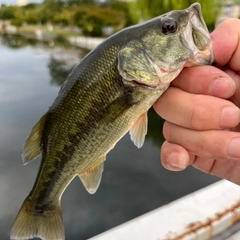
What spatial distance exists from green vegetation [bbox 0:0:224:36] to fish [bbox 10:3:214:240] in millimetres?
8973

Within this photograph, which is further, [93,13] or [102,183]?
[93,13]

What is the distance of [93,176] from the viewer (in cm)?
127

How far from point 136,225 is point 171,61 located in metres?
0.95

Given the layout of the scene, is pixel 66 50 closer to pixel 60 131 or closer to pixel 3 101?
pixel 3 101

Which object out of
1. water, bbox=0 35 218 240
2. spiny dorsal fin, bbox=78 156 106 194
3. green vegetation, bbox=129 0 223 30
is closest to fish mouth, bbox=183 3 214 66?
spiny dorsal fin, bbox=78 156 106 194

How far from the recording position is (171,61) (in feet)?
3.33

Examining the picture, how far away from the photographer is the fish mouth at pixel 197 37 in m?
0.96

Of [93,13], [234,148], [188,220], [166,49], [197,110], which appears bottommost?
[93,13]

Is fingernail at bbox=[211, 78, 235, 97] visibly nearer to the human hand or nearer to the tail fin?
the human hand

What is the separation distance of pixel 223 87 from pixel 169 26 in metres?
0.29

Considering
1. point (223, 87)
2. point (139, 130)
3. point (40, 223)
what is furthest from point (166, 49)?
point (40, 223)

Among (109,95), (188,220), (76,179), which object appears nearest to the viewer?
(109,95)

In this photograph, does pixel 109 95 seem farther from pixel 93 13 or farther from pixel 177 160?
pixel 93 13

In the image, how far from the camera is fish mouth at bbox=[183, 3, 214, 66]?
0.96 m
